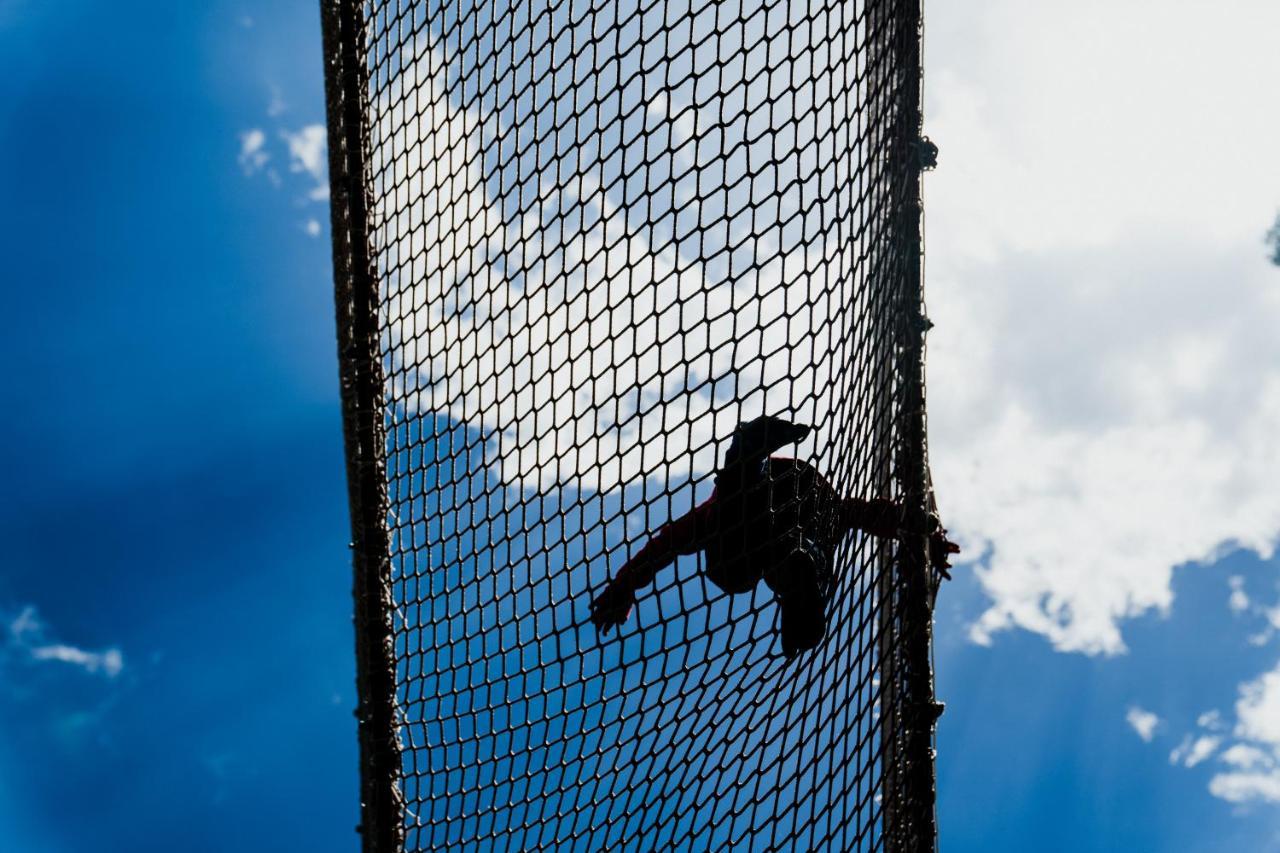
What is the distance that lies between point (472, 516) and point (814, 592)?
77cm

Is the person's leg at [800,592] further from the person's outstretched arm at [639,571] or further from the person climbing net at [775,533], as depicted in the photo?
the person's outstretched arm at [639,571]

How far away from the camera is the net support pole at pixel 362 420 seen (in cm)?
243

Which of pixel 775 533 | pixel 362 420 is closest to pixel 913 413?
pixel 775 533

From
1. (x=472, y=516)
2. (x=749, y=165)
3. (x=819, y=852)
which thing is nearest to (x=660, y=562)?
(x=472, y=516)

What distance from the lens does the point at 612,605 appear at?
90.7 inches

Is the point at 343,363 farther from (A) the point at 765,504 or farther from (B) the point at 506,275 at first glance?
(A) the point at 765,504

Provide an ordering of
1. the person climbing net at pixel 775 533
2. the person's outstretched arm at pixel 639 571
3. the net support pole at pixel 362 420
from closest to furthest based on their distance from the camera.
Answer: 1. the person climbing net at pixel 775 533
2. the person's outstretched arm at pixel 639 571
3. the net support pole at pixel 362 420

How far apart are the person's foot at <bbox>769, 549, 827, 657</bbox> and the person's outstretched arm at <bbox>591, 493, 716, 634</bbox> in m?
0.24

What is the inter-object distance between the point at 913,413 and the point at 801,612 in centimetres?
41

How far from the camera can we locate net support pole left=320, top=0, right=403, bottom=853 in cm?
243

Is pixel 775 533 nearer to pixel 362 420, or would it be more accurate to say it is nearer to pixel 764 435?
pixel 764 435

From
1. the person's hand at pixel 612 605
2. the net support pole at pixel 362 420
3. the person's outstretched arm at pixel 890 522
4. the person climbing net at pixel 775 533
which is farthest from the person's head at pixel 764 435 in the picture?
the net support pole at pixel 362 420

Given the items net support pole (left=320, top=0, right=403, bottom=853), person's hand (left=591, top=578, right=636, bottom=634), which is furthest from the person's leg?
net support pole (left=320, top=0, right=403, bottom=853)

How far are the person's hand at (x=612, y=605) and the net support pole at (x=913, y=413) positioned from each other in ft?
1.83
